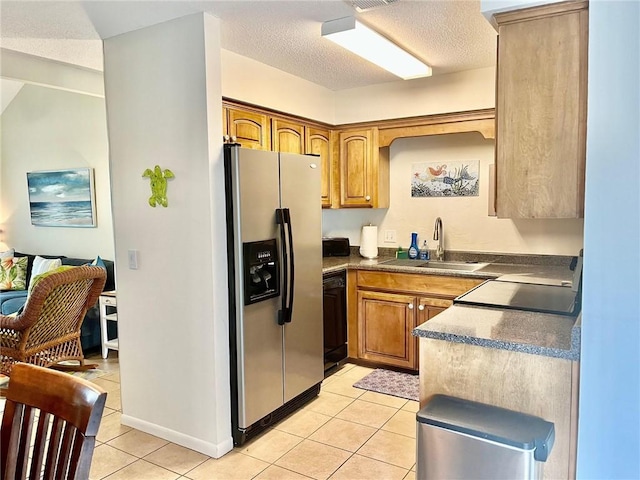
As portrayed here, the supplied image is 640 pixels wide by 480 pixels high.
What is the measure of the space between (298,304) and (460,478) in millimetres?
1703

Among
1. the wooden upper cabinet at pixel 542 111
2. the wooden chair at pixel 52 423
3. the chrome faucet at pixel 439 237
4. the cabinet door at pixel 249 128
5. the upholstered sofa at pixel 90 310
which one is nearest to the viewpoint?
the wooden chair at pixel 52 423

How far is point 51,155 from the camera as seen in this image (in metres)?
5.79

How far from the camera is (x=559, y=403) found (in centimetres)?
169

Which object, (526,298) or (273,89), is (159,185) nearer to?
(273,89)

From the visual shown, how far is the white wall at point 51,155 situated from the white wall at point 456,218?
2.84 metres

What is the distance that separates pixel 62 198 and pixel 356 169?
3.63 metres

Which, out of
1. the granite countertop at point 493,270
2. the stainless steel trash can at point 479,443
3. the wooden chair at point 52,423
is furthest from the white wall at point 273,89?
the stainless steel trash can at point 479,443

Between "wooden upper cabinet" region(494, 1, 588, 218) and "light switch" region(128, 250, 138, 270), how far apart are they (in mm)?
2096

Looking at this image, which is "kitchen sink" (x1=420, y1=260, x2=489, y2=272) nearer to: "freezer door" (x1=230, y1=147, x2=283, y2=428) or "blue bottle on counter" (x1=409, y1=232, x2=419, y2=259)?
"blue bottle on counter" (x1=409, y1=232, x2=419, y2=259)

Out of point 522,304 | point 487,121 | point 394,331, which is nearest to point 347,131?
point 487,121

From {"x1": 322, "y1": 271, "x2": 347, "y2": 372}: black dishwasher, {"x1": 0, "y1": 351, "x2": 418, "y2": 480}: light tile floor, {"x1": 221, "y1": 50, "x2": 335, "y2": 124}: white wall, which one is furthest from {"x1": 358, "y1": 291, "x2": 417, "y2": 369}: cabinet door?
{"x1": 221, "y1": 50, "x2": 335, "y2": 124}: white wall

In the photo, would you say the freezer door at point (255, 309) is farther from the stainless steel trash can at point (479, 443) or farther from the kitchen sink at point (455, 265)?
the kitchen sink at point (455, 265)

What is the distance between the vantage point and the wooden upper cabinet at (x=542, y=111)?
1.81 meters

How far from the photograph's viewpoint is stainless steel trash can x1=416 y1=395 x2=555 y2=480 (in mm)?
1517
